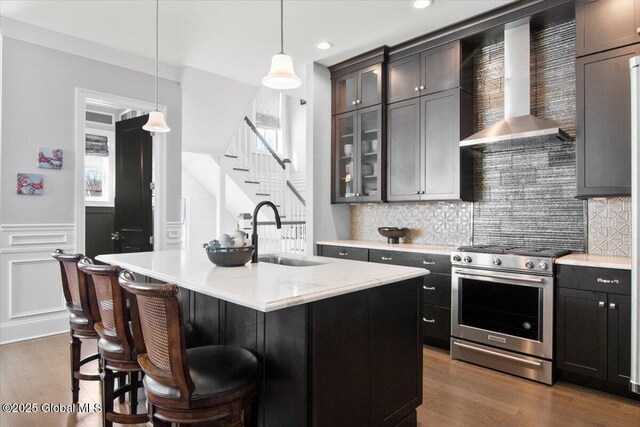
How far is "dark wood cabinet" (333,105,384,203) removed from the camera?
4.20 metres

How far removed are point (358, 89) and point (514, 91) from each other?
5.47 feet

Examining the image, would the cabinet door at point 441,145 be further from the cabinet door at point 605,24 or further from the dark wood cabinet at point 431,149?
the cabinet door at point 605,24

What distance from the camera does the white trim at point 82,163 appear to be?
407 centimetres

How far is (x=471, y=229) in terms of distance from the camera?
380 cm

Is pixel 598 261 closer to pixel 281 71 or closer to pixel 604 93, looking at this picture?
pixel 604 93

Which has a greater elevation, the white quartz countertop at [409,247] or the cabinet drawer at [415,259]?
the white quartz countertop at [409,247]

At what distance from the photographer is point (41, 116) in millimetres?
3855

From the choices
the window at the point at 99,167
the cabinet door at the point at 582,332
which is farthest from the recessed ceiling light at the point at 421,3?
the window at the point at 99,167

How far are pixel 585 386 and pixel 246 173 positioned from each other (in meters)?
5.56

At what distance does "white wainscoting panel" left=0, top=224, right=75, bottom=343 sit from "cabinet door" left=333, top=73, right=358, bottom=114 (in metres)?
3.25

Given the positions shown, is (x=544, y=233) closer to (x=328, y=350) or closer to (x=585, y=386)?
(x=585, y=386)

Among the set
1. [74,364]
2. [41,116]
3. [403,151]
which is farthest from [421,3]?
[41,116]

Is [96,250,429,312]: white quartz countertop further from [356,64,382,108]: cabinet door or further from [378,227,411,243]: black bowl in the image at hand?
[356,64,382,108]: cabinet door

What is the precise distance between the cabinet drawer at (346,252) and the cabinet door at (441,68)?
1733 millimetres
